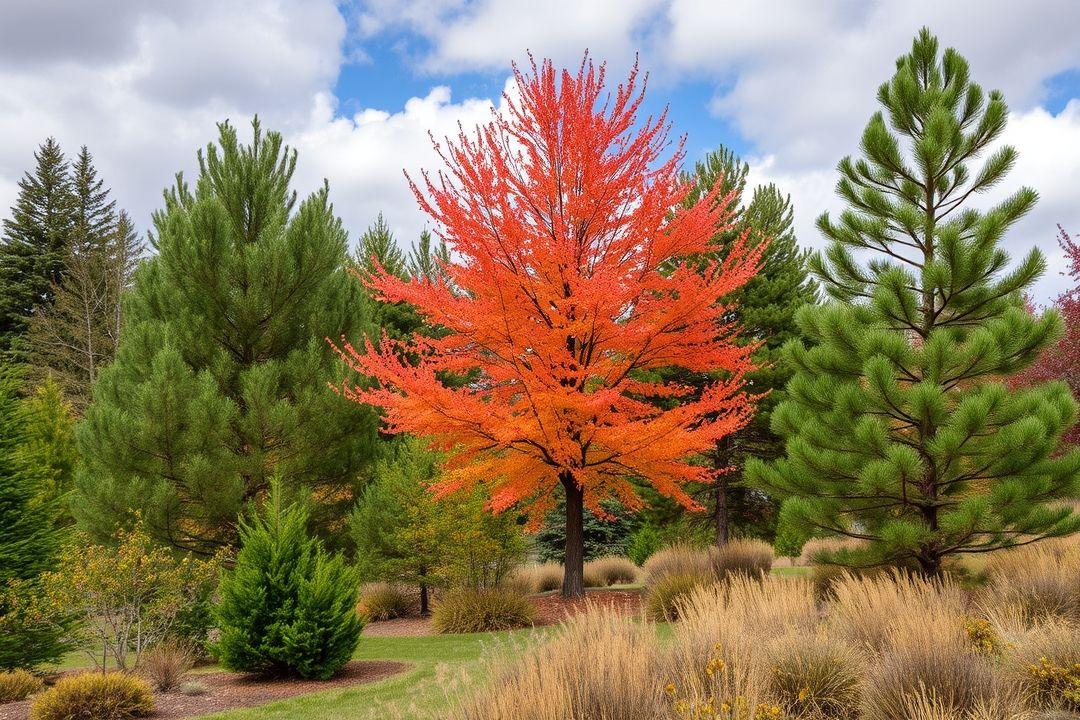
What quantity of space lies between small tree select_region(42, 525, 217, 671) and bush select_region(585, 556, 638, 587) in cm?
1067

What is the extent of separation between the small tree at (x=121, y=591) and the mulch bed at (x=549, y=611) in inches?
162

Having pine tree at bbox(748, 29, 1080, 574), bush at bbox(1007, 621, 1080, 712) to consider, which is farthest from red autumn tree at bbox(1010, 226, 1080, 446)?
bush at bbox(1007, 621, 1080, 712)

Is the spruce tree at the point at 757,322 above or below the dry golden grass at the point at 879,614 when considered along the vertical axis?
above

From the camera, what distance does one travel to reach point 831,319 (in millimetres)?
9570

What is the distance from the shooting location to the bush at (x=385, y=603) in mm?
16016

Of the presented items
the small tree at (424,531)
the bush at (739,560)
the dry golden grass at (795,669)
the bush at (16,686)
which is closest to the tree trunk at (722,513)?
the bush at (739,560)

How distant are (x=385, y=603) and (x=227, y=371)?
6365 millimetres

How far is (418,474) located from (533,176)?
6.49 metres

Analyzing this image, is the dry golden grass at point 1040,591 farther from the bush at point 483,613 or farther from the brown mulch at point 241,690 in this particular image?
the brown mulch at point 241,690

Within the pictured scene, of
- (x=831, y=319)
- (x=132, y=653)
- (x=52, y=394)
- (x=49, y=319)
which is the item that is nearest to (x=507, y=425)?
(x=831, y=319)

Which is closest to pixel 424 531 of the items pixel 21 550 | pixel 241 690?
pixel 241 690

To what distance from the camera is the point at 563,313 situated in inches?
451

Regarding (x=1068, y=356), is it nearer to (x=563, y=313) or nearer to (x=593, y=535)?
(x=563, y=313)

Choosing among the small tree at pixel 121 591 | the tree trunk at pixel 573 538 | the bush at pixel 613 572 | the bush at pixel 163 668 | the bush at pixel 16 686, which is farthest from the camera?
the bush at pixel 613 572
